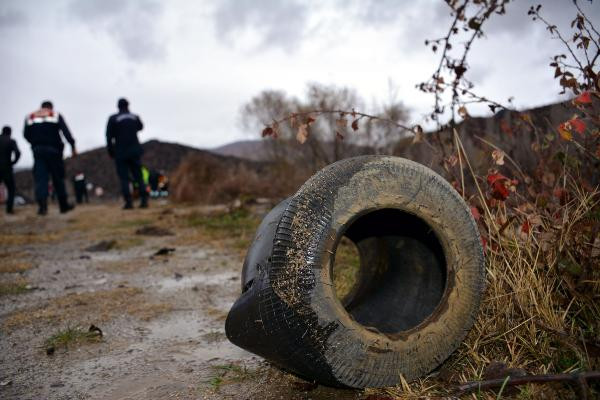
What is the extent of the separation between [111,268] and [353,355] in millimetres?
3859

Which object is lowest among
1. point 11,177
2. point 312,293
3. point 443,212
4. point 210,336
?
point 210,336

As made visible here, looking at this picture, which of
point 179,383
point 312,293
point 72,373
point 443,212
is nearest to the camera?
point 312,293

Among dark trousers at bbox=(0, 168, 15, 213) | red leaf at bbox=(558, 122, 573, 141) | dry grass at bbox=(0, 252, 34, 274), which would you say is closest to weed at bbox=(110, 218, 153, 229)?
dry grass at bbox=(0, 252, 34, 274)

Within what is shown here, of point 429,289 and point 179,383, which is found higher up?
point 429,289

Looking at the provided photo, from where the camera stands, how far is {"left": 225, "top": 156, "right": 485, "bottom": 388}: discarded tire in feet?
5.54

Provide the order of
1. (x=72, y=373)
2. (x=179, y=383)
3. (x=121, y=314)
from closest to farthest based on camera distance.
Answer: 1. (x=179, y=383)
2. (x=72, y=373)
3. (x=121, y=314)

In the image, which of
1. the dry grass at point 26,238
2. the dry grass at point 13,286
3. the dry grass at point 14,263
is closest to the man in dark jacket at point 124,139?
the dry grass at point 26,238

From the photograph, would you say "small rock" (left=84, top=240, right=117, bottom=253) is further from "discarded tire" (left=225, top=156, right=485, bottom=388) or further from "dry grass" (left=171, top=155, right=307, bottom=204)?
"dry grass" (left=171, top=155, right=307, bottom=204)

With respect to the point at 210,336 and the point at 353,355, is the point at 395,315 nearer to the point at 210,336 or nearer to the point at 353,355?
the point at 353,355

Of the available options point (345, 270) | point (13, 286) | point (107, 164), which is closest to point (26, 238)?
point (13, 286)

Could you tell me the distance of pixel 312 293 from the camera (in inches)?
66.4

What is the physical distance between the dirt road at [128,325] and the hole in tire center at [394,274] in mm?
579

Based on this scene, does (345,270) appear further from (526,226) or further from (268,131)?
(526,226)

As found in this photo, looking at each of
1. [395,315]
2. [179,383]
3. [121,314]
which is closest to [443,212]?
[395,315]
